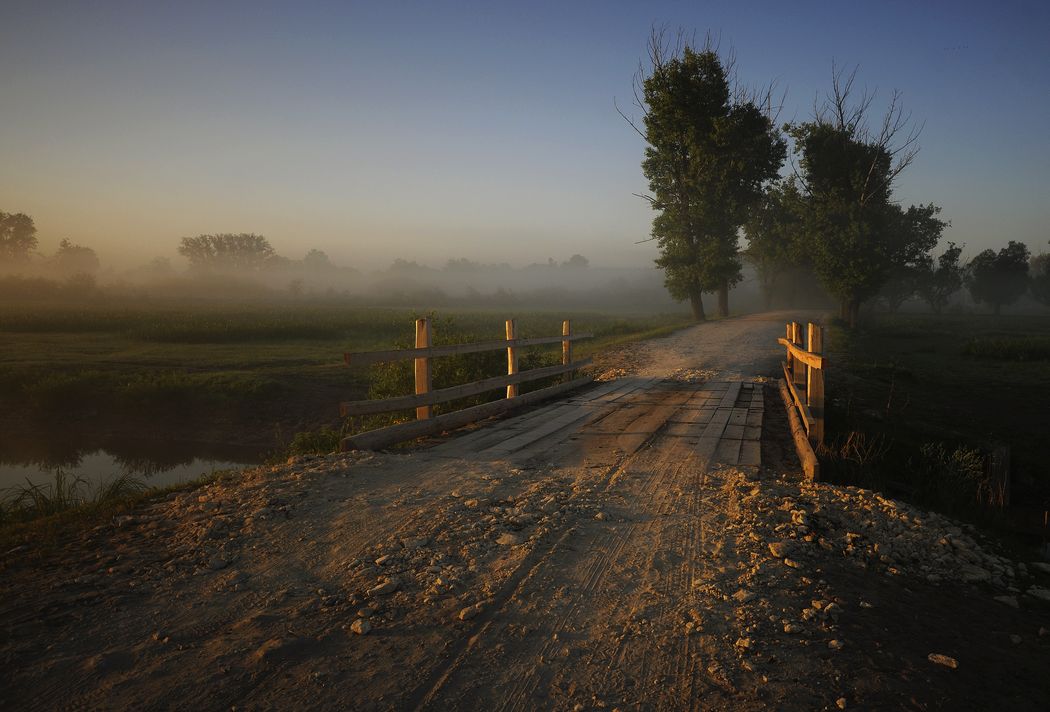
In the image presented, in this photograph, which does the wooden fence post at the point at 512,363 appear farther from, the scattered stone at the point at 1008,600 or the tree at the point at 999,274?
the tree at the point at 999,274

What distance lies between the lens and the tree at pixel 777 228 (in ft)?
131

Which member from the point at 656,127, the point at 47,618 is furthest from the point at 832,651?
the point at 656,127

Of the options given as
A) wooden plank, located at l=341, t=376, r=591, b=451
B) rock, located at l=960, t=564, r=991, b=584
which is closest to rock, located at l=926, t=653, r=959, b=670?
rock, located at l=960, t=564, r=991, b=584

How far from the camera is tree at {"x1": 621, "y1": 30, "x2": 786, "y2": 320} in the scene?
33572 mm

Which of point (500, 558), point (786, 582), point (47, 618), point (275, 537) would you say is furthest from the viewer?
point (275, 537)

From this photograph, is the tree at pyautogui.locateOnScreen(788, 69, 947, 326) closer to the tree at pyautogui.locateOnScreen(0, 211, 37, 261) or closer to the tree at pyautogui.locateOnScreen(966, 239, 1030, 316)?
the tree at pyautogui.locateOnScreen(966, 239, 1030, 316)

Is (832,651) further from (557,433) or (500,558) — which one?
(557,433)

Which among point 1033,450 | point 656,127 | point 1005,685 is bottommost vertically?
point 1033,450

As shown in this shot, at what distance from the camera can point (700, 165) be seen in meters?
33.9

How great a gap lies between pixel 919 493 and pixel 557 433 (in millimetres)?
4563

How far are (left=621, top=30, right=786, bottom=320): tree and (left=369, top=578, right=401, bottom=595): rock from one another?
3374cm

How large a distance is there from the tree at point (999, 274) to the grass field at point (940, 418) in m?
57.6

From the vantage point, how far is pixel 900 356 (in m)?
22.2

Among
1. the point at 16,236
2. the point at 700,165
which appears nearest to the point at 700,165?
the point at 700,165
